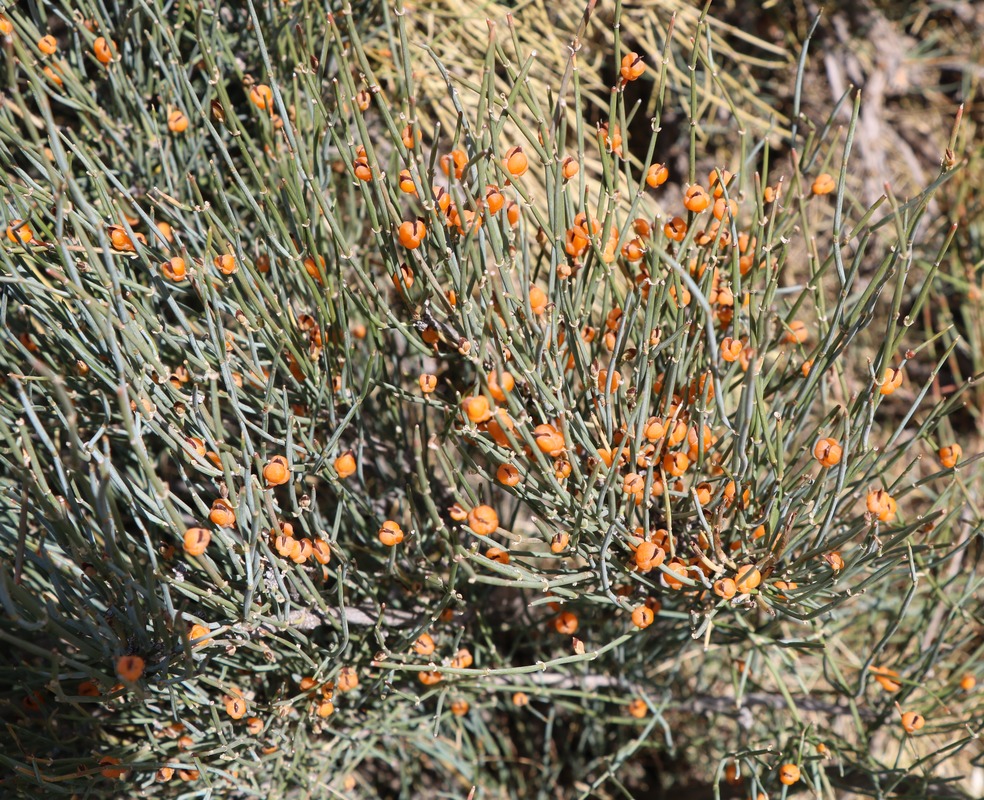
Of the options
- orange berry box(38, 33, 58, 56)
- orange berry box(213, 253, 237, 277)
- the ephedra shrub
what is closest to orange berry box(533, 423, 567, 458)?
the ephedra shrub

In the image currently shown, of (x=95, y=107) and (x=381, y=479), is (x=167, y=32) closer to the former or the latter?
(x=95, y=107)

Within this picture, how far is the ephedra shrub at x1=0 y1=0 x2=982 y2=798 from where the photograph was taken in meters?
0.76

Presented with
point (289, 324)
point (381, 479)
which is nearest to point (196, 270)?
point (289, 324)

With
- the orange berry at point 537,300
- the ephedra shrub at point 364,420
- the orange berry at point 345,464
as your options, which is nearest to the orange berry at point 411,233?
the ephedra shrub at point 364,420

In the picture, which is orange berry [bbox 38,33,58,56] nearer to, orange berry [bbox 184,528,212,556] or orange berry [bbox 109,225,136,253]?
orange berry [bbox 109,225,136,253]

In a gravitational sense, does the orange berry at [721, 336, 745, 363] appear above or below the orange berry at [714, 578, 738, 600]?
above

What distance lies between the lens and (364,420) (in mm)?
1072

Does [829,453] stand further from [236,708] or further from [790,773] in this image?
[236,708]

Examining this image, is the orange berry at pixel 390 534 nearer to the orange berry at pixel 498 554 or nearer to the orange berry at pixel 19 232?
the orange berry at pixel 498 554

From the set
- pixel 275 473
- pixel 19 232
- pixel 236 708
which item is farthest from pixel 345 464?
pixel 19 232

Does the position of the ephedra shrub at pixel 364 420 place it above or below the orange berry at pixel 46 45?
below

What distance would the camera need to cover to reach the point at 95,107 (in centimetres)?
98

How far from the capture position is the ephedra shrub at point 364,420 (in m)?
0.76

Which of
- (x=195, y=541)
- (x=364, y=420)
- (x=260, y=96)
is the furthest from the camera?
(x=364, y=420)
